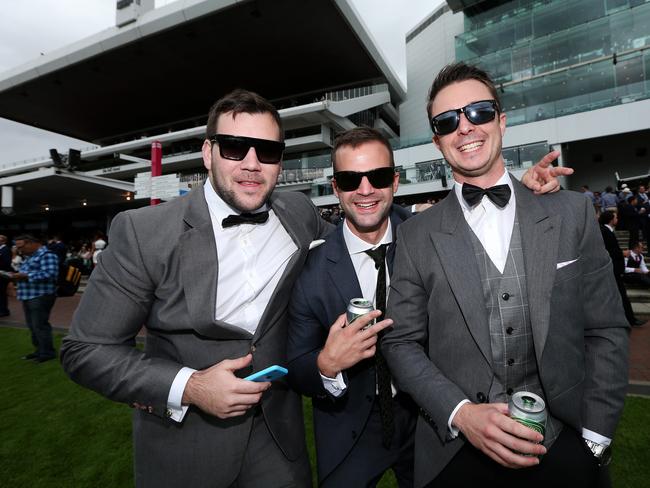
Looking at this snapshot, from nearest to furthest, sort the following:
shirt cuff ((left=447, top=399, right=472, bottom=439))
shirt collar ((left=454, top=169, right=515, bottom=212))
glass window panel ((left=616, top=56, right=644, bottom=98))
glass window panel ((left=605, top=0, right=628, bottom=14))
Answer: shirt cuff ((left=447, top=399, right=472, bottom=439)) → shirt collar ((left=454, top=169, right=515, bottom=212)) → glass window panel ((left=616, top=56, right=644, bottom=98)) → glass window panel ((left=605, top=0, right=628, bottom=14))

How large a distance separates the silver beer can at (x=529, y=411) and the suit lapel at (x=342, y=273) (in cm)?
106

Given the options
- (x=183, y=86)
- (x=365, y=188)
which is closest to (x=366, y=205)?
(x=365, y=188)

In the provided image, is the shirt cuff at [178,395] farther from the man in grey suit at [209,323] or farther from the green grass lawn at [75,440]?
the green grass lawn at [75,440]

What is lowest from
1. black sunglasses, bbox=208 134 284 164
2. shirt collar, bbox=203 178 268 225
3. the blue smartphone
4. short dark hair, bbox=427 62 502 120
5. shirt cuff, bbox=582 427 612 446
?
shirt cuff, bbox=582 427 612 446

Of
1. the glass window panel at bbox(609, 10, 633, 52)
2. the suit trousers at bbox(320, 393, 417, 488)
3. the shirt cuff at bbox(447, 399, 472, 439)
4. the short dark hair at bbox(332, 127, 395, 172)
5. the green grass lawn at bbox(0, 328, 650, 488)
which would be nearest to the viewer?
the shirt cuff at bbox(447, 399, 472, 439)

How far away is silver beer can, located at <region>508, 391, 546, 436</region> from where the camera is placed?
124cm

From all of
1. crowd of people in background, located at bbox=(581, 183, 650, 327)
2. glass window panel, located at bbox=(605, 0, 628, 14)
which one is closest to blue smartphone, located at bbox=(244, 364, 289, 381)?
crowd of people in background, located at bbox=(581, 183, 650, 327)

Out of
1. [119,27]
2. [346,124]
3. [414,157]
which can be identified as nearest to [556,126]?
[414,157]

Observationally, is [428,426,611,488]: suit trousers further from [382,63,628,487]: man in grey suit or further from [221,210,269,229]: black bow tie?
[221,210,269,229]: black bow tie

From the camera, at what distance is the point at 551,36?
22.3 m

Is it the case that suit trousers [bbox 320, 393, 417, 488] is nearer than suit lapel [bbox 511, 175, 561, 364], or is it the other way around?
suit lapel [bbox 511, 175, 561, 364]

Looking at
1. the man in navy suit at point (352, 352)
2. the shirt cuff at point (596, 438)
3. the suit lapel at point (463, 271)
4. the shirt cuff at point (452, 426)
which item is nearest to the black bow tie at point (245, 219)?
the man in navy suit at point (352, 352)

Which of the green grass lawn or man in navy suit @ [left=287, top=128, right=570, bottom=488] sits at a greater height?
man in navy suit @ [left=287, top=128, right=570, bottom=488]

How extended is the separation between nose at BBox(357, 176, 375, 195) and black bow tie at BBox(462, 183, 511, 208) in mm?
679
